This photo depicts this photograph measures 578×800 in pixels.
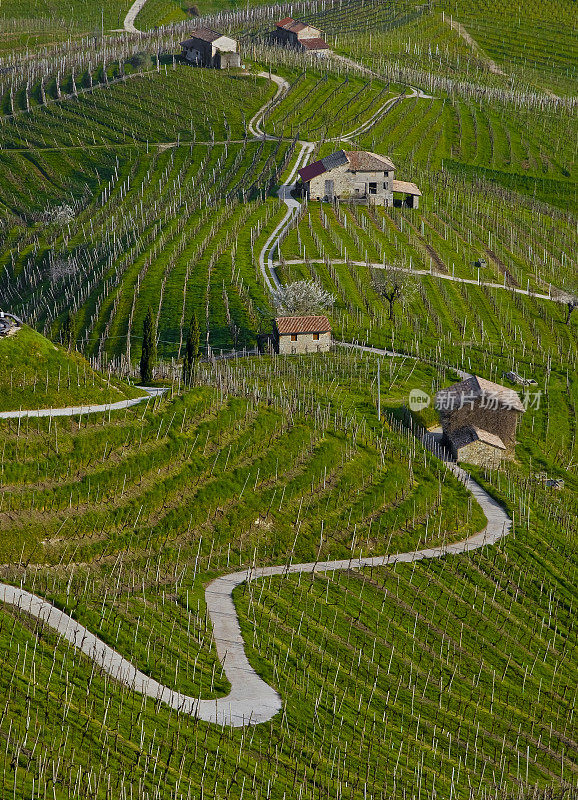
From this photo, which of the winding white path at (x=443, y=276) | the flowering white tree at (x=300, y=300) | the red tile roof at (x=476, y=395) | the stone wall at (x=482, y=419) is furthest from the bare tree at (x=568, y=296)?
the stone wall at (x=482, y=419)

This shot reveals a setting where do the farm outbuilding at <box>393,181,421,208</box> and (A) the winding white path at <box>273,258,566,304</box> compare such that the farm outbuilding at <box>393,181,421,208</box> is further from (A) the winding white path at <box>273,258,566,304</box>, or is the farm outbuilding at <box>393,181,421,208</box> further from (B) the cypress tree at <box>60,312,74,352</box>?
(B) the cypress tree at <box>60,312,74,352</box>

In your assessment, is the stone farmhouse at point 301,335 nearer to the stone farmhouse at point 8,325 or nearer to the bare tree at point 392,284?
the bare tree at point 392,284

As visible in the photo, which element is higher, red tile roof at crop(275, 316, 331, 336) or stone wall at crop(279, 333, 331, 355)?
red tile roof at crop(275, 316, 331, 336)

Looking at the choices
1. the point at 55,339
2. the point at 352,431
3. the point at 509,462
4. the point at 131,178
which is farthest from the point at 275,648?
the point at 131,178

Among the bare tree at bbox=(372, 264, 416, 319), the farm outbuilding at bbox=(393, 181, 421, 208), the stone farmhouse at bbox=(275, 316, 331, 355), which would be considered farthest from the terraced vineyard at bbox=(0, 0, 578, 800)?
the farm outbuilding at bbox=(393, 181, 421, 208)

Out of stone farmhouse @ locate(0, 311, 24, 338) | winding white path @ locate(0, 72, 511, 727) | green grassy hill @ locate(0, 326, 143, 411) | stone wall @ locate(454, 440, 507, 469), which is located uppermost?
stone farmhouse @ locate(0, 311, 24, 338)

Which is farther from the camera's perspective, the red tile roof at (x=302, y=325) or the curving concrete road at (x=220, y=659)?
the red tile roof at (x=302, y=325)
